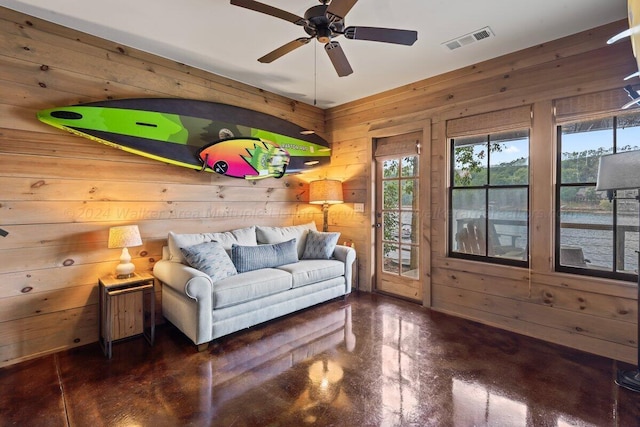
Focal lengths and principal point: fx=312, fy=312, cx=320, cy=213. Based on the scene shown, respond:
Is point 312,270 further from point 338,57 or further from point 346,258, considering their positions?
point 338,57

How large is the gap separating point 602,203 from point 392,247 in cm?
219

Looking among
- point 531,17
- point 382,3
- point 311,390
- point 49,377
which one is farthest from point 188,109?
point 531,17

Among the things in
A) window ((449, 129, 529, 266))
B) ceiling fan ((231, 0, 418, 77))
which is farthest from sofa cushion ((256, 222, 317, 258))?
ceiling fan ((231, 0, 418, 77))

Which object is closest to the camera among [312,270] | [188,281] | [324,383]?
[324,383]

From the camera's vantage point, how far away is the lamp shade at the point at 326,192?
14.0ft

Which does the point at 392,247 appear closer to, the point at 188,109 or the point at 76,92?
the point at 188,109

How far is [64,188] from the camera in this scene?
2.66 metres

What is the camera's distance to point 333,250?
13.2ft

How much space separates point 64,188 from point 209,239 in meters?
1.30

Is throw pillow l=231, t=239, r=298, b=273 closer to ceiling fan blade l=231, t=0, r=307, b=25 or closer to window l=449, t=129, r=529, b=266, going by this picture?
window l=449, t=129, r=529, b=266

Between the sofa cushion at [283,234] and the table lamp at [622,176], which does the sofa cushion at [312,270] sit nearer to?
the sofa cushion at [283,234]

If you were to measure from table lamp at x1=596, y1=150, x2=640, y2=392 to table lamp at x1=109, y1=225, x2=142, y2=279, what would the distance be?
3.65 m

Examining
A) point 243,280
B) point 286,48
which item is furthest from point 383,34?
point 243,280

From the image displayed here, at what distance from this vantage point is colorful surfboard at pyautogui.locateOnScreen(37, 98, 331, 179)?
2717 millimetres
